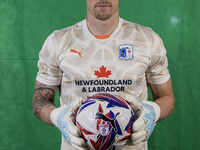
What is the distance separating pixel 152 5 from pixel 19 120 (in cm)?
130

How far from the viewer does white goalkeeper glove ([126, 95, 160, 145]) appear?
93cm

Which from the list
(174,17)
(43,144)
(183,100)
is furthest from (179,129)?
Answer: (43,144)

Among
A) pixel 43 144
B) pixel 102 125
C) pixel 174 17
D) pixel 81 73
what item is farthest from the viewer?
pixel 43 144

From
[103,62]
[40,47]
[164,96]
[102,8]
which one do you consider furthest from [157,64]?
[40,47]

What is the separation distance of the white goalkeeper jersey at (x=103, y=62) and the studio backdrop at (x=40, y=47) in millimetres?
674

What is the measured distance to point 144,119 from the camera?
0.96 metres

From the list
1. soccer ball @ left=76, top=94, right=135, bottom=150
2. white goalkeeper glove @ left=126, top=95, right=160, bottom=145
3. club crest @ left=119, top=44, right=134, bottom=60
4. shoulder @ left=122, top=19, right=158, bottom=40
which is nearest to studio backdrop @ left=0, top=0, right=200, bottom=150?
shoulder @ left=122, top=19, right=158, bottom=40

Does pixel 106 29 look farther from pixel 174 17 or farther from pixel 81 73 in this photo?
pixel 174 17

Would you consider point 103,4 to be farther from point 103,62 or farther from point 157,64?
point 157,64

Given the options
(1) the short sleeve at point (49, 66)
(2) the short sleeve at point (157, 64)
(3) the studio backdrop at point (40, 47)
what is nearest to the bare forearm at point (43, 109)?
(1) the short sleeve at point (49, 66)

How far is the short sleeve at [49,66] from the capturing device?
4.18 ft

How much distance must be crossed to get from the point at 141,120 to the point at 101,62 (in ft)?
1.25

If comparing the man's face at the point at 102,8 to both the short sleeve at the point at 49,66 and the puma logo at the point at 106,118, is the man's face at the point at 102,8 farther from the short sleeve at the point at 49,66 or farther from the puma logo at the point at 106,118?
the puma logo at the point at 106,118

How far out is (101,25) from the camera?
1.25 m
